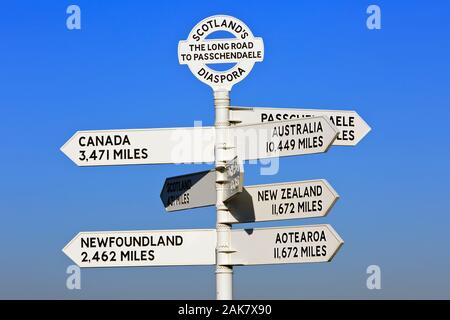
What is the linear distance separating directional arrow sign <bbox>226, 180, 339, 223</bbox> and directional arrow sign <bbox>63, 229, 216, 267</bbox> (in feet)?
1.30

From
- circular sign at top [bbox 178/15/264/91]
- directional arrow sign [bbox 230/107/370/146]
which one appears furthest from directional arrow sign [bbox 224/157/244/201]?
circular sign at top [bbox 178/15/264/91]

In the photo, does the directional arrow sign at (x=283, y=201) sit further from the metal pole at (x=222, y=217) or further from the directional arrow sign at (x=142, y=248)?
the directional arrow sign at (x=142, y=248)

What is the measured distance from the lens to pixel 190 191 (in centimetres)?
1508

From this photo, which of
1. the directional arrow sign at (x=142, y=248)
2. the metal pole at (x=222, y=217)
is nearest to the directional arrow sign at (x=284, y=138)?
the metal pole at (x=222, y=217)

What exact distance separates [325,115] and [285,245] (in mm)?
1491

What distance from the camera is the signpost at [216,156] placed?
47.3 feet

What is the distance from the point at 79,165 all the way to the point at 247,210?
1.82 meters

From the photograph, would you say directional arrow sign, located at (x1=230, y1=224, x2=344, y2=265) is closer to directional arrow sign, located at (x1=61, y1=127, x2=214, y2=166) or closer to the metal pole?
the metal pole

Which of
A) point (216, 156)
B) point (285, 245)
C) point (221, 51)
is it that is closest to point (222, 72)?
point (221, 51)

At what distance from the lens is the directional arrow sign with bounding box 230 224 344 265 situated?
13867 mm

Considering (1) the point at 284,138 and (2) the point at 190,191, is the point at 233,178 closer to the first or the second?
(1) the point at 284,138
